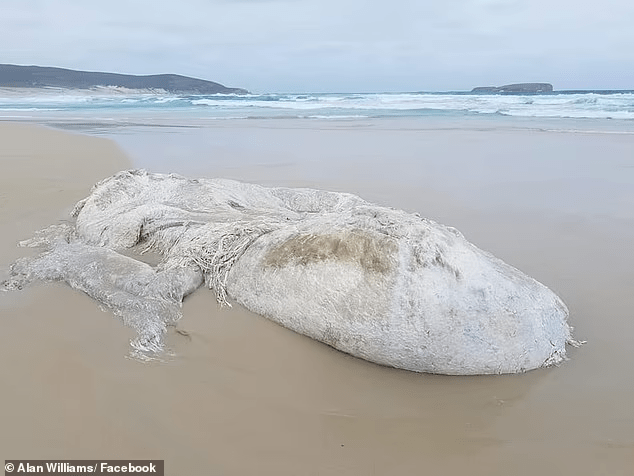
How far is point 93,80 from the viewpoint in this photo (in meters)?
74.3

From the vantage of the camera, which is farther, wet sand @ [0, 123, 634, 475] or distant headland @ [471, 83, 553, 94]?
distant headland @ [471, 83, 553, 94]

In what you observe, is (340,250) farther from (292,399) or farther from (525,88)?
(525,88)

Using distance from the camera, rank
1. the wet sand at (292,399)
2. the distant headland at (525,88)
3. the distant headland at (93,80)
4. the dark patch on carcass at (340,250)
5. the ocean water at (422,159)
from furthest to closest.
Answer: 1. the distant headland at (93,80)
2. the distant headland at (525,88)
3. the ocean water at (422,159)
4. the dark patch on carcass at (340,250)
5. the wet sand at (292,399)

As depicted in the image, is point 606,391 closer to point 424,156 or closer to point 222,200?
point 222,200

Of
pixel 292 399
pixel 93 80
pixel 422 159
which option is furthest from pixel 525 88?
pixel 292 399

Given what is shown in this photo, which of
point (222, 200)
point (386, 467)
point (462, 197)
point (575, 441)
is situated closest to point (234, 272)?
point (222, 200)

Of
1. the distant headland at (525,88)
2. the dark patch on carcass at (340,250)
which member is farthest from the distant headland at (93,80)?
the dark patch on carcass at (340,250)

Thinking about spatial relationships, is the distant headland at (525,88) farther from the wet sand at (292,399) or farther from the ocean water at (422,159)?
the wet sand at (292,399)

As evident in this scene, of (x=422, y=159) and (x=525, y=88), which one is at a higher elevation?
(x=525, y=88)

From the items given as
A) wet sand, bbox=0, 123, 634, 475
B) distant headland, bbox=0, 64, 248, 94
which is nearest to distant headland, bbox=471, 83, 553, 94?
distant headland, bbox=0, 64, 248, 94

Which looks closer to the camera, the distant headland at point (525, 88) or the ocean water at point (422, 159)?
the ocean water at point (422, 159)

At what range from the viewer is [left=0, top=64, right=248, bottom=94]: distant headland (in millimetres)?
66988

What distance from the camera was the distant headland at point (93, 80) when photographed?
67.0m

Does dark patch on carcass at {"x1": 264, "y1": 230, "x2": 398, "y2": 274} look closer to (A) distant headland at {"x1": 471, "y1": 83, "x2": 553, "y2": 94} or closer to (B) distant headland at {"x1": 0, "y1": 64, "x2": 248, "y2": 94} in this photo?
(A) distant headland at {"x1": 471, "y1": 83, "x2": 553, "y2": 94}
